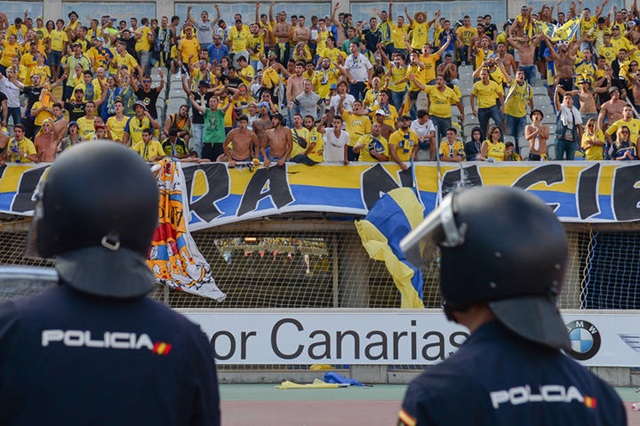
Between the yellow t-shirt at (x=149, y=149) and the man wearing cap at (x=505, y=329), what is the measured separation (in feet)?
52.9

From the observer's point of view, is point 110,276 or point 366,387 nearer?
point 110,276

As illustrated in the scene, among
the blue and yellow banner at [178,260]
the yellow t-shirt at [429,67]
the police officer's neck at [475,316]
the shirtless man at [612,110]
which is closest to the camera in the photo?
the police officer's neck at [475,316]

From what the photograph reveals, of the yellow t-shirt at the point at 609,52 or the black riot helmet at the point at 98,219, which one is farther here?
the yellow t-shirt at the point at 609,52

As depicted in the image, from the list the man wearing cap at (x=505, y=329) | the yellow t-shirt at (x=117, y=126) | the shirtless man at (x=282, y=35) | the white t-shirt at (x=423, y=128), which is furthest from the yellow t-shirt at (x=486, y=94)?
the man wearing cap at (x=505, y=329)

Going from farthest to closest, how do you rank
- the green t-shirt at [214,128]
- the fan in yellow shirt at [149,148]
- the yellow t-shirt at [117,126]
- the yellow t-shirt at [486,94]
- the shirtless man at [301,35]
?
the shirtless man at [301,35], the yellow t-shirt at [486,94], the yellow t-shirt at [117,126], the green t-shirt at [214,128], the fan in yellow shirt at [149,148]

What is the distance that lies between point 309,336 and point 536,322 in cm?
1405

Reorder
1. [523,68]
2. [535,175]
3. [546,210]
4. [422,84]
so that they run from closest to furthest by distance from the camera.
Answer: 1. [546,210]
2. [535,175]
3. [422,84]
4. [523,68]

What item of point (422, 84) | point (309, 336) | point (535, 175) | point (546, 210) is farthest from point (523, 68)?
point (546, 210)

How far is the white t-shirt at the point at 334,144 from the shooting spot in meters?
18.5

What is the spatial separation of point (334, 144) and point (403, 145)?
1242 mm

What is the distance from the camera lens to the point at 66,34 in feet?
85.5

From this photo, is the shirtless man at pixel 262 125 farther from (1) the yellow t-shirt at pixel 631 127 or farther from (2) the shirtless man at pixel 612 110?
(2) the shirtless man at pixel 612 110

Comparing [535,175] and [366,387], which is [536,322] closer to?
[366,387]

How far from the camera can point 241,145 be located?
59.7 feet
